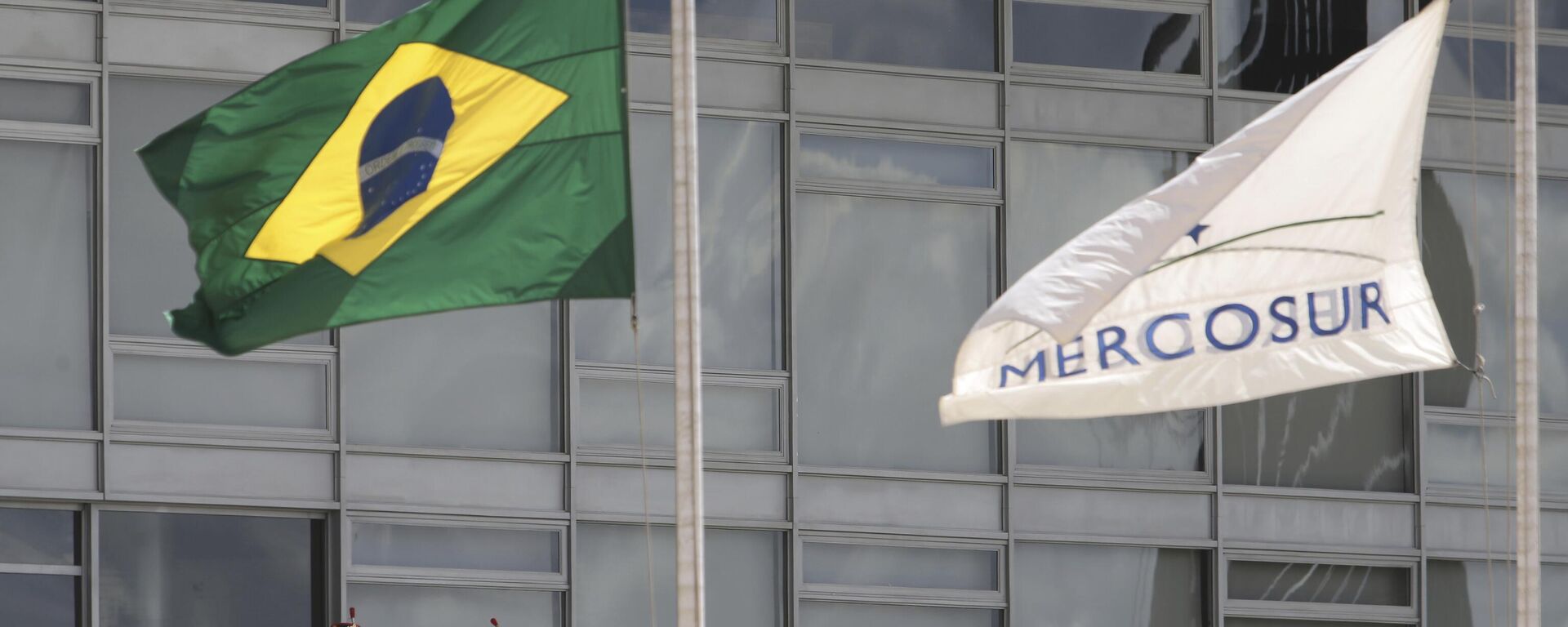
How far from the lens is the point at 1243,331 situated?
11.6 m

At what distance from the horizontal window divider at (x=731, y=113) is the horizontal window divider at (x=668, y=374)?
173 centimetres

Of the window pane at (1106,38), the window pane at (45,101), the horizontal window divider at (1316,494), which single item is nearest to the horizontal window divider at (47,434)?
the window pane at (45,101)

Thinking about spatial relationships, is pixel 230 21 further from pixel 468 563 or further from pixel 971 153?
pixel 971 153

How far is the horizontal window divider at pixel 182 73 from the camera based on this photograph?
54.2 ft

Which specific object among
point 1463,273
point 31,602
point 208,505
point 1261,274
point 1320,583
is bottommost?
point 1320,583

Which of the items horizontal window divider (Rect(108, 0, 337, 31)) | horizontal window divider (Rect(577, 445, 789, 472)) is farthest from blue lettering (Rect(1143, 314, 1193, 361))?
horizontal window divider (Rect(108, 0, 337, 31))

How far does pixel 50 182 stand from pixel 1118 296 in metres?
7.87

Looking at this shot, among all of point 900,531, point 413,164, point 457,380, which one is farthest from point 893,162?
point 413,164

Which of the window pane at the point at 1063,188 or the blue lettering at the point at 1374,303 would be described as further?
the window pane at the point at 1063,188

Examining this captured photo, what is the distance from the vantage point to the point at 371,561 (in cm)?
1662

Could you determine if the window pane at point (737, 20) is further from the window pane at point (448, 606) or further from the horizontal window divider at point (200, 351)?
the window pane at point (448, 606)

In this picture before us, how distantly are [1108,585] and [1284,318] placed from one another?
673 centimetres

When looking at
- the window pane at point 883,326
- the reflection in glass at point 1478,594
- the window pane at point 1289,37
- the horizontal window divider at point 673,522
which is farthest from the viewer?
the window pane at point 1289,37

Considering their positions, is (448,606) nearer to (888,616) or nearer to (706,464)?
(706,464)
